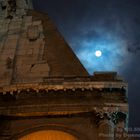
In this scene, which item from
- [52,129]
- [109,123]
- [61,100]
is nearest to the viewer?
[109,123]

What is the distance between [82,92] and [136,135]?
9.59 feet

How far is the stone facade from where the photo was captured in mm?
19230

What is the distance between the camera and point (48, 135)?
1961cm

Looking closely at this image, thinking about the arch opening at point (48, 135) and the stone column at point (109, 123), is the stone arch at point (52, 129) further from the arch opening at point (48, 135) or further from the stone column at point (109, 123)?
the stone column at point (109, 123)

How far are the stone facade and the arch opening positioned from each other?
0.15 m

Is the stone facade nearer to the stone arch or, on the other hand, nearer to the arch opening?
the stone arch

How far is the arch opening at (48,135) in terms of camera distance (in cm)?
1934

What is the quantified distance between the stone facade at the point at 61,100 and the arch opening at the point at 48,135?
0.15 metres

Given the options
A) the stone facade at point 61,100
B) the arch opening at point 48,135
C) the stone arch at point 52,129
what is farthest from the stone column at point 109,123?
the arch opening at point 48,135

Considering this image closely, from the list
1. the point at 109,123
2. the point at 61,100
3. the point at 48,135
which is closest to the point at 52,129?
the point at 48,135

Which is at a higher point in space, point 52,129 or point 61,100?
point 61,100

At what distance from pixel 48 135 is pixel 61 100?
5.31 feet

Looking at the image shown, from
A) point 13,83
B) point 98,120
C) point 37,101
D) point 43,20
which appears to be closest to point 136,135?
point 98,120

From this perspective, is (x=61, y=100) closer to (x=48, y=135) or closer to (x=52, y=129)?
(x=52, y=129)
